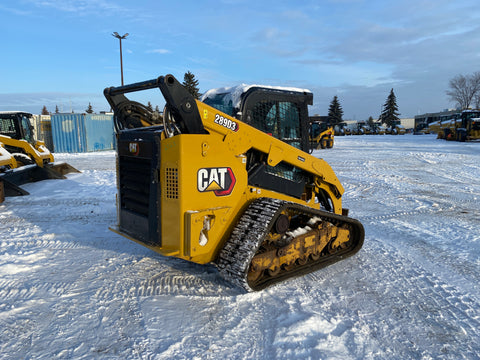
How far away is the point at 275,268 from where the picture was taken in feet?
11.8

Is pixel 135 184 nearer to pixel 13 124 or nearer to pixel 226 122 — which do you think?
pixel 226 122

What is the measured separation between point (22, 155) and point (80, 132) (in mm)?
12236

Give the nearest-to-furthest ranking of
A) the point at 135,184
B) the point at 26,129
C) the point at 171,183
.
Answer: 1. the point at 171,183
2. the point at 135,184
3. the point at 26,129

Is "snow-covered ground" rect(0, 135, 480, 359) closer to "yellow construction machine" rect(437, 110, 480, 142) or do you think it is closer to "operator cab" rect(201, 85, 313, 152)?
"operator cab" rect(201, 85, 313, 152)

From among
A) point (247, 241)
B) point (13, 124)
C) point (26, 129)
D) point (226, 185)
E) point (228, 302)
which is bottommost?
point (228, 302)

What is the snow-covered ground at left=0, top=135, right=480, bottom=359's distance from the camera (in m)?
2.62

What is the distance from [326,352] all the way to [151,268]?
7.76 feet

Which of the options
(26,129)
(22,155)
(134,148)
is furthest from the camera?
(26,129)

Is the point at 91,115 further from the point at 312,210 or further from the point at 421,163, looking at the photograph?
the point at 312,210

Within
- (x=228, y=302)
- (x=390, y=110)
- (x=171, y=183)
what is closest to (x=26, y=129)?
(x=171, y=183)

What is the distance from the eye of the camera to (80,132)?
22516mm

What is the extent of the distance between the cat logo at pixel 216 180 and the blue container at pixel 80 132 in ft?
72.8

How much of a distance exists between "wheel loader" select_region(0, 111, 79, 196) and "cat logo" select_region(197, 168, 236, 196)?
8489 mm

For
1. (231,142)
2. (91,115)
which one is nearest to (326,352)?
(231,142)
